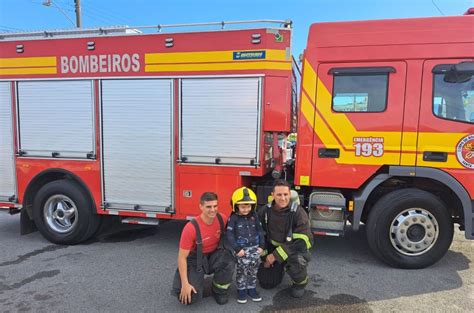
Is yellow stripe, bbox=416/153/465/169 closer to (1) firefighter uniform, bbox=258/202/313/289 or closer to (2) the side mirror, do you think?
(2) the side mirror

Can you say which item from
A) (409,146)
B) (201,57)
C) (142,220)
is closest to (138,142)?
(142,220)

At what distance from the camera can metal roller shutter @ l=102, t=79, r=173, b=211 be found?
4930 mm

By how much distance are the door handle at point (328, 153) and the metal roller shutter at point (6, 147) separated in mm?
4437

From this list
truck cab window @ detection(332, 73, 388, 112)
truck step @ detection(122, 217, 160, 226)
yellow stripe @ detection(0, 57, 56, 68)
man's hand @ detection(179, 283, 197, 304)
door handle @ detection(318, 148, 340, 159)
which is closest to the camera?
man's hand @ detection(179, 283, 197, 304)

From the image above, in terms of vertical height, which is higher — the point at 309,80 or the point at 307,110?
the point at 309,80

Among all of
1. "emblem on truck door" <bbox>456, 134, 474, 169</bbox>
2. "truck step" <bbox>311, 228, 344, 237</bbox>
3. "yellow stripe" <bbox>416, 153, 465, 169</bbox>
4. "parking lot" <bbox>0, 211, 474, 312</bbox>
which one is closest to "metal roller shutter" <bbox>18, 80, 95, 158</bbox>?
"parking lot" <bbox>0, 211, 474, 312</bbox>

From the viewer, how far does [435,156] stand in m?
4.22

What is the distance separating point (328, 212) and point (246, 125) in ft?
4.90

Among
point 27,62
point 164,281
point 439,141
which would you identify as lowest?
point 164,281

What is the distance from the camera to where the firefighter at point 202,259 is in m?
3.46

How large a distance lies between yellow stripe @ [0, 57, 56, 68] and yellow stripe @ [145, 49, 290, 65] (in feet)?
4.87

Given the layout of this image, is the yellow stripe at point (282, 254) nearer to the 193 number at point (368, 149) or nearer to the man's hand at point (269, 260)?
the man's hand at point (269, 260)

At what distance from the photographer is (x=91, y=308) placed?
3.49 meters

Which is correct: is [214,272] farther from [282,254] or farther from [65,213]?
[65,213]
